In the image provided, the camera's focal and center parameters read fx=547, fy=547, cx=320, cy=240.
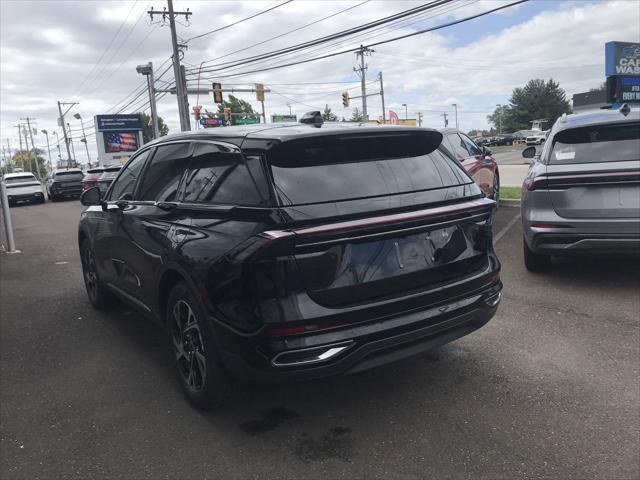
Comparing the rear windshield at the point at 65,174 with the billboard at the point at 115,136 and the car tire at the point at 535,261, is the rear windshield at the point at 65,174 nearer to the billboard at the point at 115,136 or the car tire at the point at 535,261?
the billboard at the point at 115,136

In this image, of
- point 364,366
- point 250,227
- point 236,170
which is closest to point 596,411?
point 364,366

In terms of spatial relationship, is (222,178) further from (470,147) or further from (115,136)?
(115,136)

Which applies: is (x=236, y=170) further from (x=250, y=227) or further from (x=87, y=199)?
(x=87, y=199)

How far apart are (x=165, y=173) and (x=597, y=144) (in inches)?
164

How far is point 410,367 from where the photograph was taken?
3945 mm

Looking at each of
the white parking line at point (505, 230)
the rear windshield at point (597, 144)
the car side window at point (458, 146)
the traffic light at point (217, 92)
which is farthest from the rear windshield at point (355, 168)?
the traffic light at point (217, 92)

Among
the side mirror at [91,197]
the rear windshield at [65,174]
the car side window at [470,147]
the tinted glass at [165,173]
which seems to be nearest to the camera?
the tinted glass at [165,173]

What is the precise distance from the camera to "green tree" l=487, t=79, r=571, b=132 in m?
92.5

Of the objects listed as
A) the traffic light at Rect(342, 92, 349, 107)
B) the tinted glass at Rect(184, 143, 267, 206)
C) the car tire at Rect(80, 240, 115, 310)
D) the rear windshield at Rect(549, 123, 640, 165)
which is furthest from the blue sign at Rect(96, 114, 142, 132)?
the tinted glass at Rect(184, 143, 267, 206)

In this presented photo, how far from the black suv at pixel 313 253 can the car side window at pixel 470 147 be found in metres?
6.42

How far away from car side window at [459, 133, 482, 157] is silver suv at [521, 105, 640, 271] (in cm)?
399

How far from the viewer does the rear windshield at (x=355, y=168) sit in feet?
9.64

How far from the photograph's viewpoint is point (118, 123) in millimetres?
50219

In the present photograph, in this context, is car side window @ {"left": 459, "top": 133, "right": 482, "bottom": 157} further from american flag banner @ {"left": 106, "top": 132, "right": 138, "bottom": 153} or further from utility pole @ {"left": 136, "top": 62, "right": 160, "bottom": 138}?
american flag banner @ {"left": 106, "top": 132, "right": 138, "bottom": 153}
